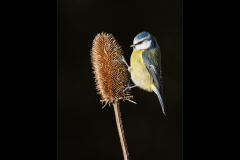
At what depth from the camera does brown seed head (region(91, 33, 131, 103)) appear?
167 cm

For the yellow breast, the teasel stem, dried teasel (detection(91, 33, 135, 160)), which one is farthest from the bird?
the teasel stem

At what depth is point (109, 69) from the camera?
5.54ft

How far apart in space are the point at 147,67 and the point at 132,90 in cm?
30

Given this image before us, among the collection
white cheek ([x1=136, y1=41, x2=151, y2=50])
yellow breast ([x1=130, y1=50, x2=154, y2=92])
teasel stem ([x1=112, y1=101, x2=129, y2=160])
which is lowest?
teasel stem ([x1=112, y1=101, x2=129, y2=160])

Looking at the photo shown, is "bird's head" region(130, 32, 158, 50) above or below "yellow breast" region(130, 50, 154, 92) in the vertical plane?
above

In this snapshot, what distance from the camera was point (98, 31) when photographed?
1790 mm

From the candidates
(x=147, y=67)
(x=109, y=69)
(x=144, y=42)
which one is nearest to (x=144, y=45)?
(x=144, y=42)

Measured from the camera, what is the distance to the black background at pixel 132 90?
73.2 inches

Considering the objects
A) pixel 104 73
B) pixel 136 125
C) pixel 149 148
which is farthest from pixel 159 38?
pixel 149 148

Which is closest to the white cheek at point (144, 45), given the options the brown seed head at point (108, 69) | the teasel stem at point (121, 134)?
the brown seed head at point (108, 69)

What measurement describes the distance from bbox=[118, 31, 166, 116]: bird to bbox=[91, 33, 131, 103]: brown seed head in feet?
0.70

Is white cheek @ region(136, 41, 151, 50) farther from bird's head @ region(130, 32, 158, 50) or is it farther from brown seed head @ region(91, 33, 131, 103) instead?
brown seed head @ region(91, 33, 131, 103)
